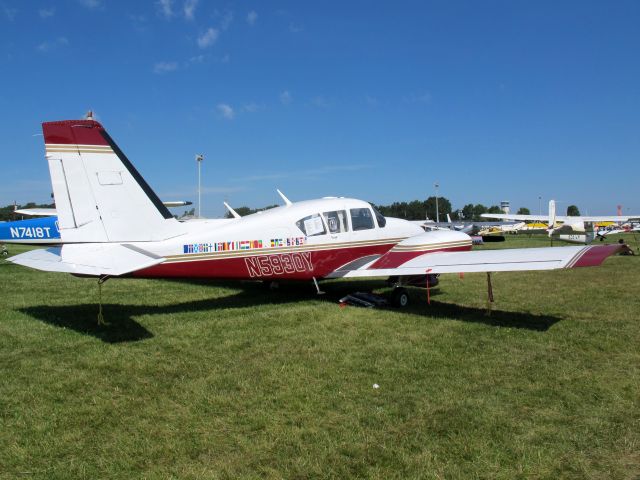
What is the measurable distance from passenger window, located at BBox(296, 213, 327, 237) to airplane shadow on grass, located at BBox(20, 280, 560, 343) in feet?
5.40

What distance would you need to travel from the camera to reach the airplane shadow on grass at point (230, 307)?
24.8ft

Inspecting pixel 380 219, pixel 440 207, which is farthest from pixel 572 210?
pixel 380 219

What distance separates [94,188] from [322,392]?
209 inches

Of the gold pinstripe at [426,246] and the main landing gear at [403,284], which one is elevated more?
the gold pinstripe at [426,246]

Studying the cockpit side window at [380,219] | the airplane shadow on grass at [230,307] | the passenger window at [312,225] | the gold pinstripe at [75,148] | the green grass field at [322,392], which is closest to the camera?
the green grass field at [322,392]

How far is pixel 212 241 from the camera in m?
8.44

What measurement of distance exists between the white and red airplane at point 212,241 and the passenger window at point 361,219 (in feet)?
0.08

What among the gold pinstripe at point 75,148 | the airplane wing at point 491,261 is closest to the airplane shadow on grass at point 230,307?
the airplane wing at point 491,261

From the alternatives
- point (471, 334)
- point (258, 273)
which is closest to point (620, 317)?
point (471, 334)

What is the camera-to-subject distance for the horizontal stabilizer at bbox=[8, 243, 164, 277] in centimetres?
638

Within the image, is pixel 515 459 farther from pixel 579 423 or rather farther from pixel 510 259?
pixel 510 259

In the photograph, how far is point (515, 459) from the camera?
11.4ft

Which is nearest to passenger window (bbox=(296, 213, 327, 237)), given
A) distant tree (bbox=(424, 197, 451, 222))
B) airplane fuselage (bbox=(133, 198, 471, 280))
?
airplane fuselage (bbox=(133, 198, 471, 280))

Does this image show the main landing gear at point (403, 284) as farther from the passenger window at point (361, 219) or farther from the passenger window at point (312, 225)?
the passenger window at point (312, 225)
